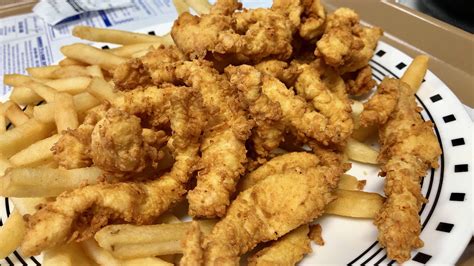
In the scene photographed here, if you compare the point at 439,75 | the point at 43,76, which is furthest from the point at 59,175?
the point at 439,75

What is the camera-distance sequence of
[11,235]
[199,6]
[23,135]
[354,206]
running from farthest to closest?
[199,6] < [23,135] < [354,206] < [11,235]

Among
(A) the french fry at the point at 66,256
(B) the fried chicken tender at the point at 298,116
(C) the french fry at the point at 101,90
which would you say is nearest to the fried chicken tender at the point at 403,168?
(B) the fried chicken tender at the point at 298,116

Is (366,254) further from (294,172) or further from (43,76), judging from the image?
(43,76)

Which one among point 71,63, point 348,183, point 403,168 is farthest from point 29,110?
point 403,168

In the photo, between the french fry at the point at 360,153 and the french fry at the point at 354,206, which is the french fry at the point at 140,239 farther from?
the french fry at the point at 360,153

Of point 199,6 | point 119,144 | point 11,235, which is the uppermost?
point 199,6

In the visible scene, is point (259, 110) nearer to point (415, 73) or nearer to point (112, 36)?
point (415, 73)

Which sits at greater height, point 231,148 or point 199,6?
point 199,6
